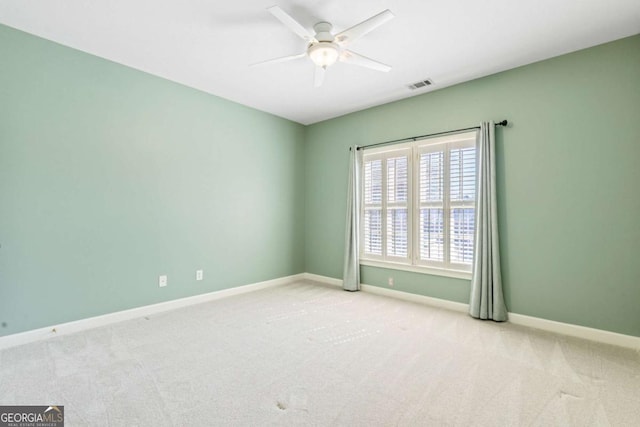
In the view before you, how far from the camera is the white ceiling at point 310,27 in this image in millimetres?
2350

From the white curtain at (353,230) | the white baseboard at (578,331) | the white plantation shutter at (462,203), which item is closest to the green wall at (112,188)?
the white curtain at (353,230)

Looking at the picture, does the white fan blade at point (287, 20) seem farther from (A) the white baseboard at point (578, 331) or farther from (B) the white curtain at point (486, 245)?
(A) the white baseboard at point (578, 331)

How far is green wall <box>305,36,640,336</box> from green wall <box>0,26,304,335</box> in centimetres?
293

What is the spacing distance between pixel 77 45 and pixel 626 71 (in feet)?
17.0

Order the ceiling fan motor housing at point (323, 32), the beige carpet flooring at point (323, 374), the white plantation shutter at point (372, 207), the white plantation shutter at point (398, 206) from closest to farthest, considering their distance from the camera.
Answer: the beige carpet flooring at point (323, 374) → the ceiling fan motor housing at point (323, 32) → the white plantation shutter at point (398, 206) → the white plantation shutter at point (372, 207)

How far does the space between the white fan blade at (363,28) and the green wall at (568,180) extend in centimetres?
196

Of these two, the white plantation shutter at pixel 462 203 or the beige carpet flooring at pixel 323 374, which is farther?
the white plantation shutter at pixel 462 203

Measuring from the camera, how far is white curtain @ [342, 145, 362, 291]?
4.56m

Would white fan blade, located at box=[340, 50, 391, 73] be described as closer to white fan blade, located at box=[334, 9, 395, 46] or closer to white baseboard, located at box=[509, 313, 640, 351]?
white fan blade, located at box=[334, 9, 395, 46]

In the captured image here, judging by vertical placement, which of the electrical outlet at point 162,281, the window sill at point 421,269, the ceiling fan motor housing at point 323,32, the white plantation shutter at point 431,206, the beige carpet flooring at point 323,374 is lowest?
the beige carpet flooring at point 323,374

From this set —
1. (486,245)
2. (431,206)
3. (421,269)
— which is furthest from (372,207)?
(486,245)

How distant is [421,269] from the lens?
13.0 ft

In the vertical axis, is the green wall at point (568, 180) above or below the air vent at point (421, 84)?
below

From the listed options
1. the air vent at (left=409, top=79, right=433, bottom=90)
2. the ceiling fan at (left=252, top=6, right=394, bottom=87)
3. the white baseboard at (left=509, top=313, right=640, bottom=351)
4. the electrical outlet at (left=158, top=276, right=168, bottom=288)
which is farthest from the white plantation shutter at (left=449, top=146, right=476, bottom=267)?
the electrical outlet at (left=158, top=276, right=168, bottom=288)
